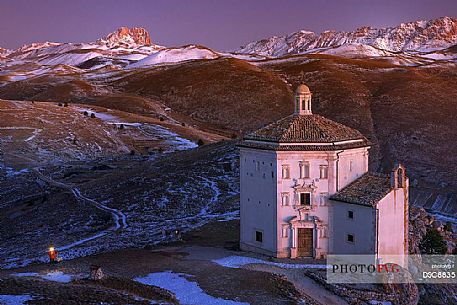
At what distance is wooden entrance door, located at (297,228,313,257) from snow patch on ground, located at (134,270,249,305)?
328 inches

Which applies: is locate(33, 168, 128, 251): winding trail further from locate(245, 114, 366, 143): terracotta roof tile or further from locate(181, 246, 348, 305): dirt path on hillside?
locate(245, 114, 366, 143): terracotta roof tile

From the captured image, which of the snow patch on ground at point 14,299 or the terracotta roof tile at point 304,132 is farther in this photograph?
the terracotta roof tile at point 304,132

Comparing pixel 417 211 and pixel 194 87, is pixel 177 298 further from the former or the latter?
pixel 194 87

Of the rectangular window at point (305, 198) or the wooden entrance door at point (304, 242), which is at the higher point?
the rectangular window at point (305, 198)

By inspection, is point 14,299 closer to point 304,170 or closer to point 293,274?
point 293,274

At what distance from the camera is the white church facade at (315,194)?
121ft

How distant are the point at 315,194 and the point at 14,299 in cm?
1991

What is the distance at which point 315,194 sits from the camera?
38.3 metres

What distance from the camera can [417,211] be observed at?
5031 cm

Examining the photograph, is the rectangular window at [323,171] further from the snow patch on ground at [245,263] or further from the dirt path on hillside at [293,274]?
the dirt path on hillside at [293,274]

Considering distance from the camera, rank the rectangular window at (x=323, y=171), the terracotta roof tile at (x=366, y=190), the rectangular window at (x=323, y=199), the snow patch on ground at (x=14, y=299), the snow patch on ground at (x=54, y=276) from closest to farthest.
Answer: the snow patch on ground at (x=14, y=299) < the snow patch on ground at (x=54, y=276) < the terracotta roof tile at (x=366, y=190) < the rectangular window at (x=323, y=171) < the rectangular window at (x=323, y=199)

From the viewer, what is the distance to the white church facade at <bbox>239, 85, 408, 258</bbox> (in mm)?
36969

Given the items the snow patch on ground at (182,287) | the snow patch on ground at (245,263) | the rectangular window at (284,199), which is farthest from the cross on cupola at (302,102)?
the snow patch on ground at (182,287)

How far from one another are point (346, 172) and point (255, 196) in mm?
6260
